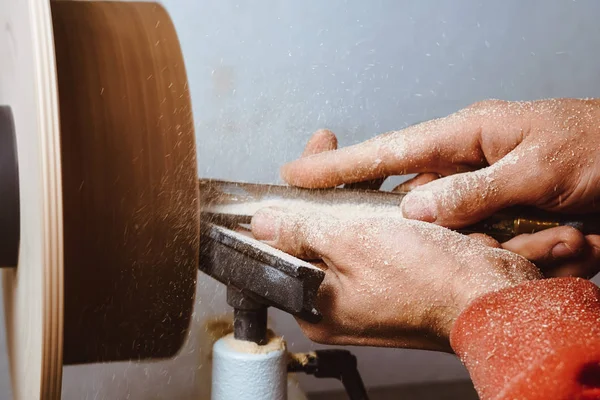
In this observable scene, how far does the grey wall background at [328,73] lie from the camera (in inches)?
55.5

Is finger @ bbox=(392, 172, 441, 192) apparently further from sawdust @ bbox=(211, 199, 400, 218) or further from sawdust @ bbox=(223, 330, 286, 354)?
sawdust @ bbox=(223, 330, 286, 354)

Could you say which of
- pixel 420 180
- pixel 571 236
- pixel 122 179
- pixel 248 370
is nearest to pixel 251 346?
pixel 248 370

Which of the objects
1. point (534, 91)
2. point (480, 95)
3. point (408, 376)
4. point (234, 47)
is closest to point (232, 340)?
point (234, 47)

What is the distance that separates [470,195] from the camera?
2.89ft

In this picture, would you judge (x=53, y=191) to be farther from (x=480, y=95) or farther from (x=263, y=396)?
(x=480, y=95)

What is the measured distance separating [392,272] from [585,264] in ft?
1.46

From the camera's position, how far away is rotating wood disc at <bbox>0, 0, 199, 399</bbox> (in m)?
0.76

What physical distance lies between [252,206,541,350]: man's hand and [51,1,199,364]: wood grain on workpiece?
15cm

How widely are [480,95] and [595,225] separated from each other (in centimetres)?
67

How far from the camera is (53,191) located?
0.65 meters

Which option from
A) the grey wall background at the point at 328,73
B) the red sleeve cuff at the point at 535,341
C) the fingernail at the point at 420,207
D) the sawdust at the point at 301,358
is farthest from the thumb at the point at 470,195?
the grey wall background at the point at 328,73

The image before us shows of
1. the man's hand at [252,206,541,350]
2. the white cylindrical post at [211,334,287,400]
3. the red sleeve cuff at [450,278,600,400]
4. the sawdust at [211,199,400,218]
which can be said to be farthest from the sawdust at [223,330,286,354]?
the red sleeve cuff at [450,278,600,400]

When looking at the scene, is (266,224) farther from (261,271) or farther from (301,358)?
(301,358)

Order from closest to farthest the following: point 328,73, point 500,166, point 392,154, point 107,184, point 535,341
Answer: point 535,341 → point 107,184 → point 500,166 → point 392,154 → point 328,73
